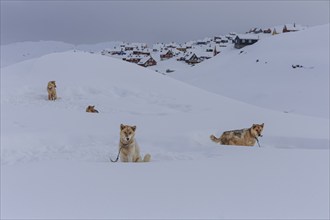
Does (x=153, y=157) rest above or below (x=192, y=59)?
below

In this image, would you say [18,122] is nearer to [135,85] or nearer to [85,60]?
[135,85]

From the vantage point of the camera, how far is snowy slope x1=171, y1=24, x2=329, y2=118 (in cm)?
3194

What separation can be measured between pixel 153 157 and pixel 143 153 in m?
0.46

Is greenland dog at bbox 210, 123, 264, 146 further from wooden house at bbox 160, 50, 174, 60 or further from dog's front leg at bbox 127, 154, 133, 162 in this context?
wooden house at bbox 160, 50, 174, 60

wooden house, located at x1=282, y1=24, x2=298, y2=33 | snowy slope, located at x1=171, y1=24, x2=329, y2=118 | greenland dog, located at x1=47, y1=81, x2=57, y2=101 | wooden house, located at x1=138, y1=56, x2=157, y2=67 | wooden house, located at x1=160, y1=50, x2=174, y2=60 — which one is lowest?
greenland dog, located at x1=47, y1=81, x2=57, y2=101

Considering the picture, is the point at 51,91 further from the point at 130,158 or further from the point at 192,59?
the point at 192,59

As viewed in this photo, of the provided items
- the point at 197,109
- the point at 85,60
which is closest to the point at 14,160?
the point at 197,109

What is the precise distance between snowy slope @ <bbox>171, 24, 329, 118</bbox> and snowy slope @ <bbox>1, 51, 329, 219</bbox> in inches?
651

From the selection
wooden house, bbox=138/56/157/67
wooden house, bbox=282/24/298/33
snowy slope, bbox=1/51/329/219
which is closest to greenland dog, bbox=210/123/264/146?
snowy slope, bbox=1/51/329/219

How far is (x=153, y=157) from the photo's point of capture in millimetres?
8570

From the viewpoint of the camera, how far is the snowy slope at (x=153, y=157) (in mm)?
4418

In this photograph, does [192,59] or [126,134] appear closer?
[126,134]

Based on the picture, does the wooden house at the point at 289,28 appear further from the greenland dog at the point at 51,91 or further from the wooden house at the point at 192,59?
the greenland dog at the point at 51,91

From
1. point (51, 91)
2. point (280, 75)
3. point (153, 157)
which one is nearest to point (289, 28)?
point (280, 75)
